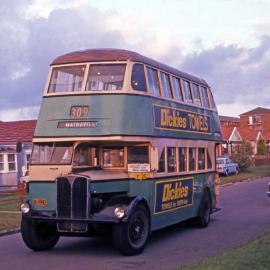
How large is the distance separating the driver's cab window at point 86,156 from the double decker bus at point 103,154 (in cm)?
2

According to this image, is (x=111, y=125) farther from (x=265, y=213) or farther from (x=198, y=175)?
(x=265, y=213)

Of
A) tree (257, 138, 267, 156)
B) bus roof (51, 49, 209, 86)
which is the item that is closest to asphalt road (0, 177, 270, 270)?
bus roof (51, 49, 209, 86)

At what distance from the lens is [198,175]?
15.9 m

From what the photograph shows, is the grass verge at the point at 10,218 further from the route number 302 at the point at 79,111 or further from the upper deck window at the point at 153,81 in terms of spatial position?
the upper deck window at the point at 153,81

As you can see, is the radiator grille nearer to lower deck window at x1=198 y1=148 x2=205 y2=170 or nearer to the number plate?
the number plate

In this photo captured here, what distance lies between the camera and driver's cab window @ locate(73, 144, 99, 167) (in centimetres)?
1209

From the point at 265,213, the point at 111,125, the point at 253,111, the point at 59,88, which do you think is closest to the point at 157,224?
the point at 111,125

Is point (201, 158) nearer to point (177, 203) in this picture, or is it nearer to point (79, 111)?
point (177, 203)

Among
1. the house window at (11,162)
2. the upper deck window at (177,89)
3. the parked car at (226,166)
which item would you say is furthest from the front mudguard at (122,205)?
the parked car at (226,166)

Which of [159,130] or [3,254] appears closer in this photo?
[3,254]

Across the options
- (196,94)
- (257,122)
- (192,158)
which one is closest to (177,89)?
(196,94)

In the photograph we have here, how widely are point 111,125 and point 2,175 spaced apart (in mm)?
26613

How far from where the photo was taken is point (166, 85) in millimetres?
14148

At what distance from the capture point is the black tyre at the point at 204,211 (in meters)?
15.9
